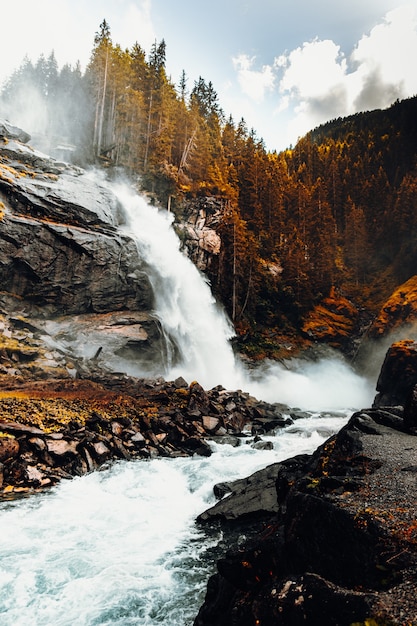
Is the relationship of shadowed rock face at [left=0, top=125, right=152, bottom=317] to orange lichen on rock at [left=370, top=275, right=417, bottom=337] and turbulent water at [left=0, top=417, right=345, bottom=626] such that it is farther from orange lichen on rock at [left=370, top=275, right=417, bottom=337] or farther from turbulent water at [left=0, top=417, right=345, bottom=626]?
orange lichen on rock at [left=370, top=275, right=417, bottom=337]

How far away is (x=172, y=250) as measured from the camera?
125 ft

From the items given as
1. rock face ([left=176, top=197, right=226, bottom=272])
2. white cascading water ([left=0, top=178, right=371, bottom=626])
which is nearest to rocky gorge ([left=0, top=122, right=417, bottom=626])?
rock face ([left=176, top=197, right=226, bottom=272])

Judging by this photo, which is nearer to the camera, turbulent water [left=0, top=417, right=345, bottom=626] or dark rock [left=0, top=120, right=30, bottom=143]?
turbulent water [left=0, top=417, right=345, bottom=626]

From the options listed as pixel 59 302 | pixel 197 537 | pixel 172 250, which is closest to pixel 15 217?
pixel 59 302

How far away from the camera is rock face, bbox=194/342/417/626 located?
339 cm

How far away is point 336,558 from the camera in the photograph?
416 centimetres

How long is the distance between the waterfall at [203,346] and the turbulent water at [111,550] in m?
17.8

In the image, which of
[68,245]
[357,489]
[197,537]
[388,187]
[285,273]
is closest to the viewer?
[357,489]

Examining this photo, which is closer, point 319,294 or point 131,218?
point 131,218

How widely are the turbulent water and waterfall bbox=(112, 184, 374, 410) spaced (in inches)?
700

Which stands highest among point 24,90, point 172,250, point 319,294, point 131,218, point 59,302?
point 24,90

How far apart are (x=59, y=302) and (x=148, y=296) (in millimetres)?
7851

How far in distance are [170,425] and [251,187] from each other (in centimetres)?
4489

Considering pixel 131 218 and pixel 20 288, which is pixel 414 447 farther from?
pixel 131 218
